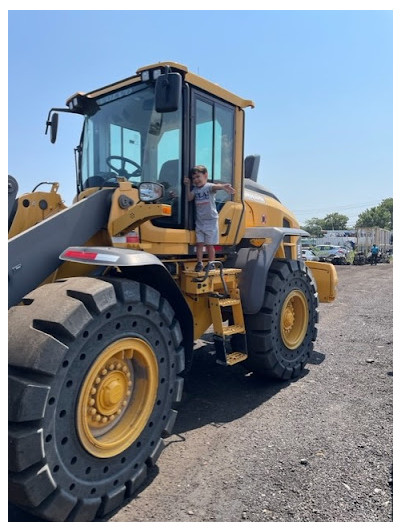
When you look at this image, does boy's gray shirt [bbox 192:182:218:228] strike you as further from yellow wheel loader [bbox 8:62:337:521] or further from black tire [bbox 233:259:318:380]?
black tire [bbox 233:259:318:380]

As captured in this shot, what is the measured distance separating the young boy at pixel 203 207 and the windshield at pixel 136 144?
157 mm

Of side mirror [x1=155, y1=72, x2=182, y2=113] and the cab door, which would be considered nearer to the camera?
side mirror [x1=155, y1=72, x2=182, y2=113]

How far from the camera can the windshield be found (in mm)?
3684

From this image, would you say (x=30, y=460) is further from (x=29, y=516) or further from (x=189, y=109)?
(x=189, y=109)

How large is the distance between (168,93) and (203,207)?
3.76 feet

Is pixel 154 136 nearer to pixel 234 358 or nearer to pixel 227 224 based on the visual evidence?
pixel 227 224

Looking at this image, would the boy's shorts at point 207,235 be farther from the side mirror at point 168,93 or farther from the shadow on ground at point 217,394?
the shadow on ground at point 217,394

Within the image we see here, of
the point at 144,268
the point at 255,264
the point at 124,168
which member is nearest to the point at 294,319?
the point at 255,264

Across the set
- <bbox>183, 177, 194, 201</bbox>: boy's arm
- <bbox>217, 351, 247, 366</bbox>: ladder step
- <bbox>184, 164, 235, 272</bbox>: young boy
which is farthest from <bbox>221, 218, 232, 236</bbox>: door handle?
<bbox>217, 351, 247, 366</bbox>: ladder step

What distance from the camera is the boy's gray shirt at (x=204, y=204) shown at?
12.8 feet

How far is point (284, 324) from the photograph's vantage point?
5160mm

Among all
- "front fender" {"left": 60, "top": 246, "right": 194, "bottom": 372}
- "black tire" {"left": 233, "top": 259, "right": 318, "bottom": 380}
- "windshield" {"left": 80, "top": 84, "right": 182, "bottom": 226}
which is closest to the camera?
"front fender" {"left": 60, "top": 246, "right": 194, "bottom": 372}

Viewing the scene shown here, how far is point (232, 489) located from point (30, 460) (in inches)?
57.0

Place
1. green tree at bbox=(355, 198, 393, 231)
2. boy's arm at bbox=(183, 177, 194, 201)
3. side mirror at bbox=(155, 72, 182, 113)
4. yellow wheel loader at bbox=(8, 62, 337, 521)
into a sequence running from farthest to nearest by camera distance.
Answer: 1. green tree at bbox=(355, 198, 393, 231)
2. boy's arm at bbox=(183, 177, 194, 201)
3. side mirror at bbox=(155, 72, 182, 113)
4. yellow wheel loader at bbox=(8, 62, 337, 521)
